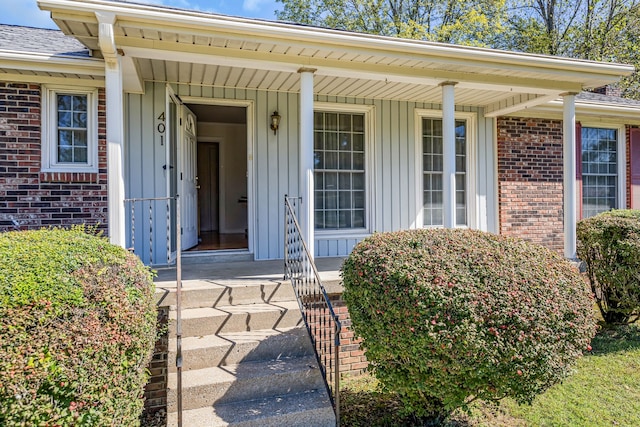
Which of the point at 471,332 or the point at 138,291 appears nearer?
the point at 471,332

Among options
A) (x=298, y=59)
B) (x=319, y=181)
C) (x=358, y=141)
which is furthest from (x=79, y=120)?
(x=358, y=141)

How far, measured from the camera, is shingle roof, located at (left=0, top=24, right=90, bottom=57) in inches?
183

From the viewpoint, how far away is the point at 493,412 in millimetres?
3328

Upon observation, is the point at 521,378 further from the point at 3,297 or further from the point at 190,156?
the point at 190,156

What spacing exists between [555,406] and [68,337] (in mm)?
3562

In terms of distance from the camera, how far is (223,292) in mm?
4051

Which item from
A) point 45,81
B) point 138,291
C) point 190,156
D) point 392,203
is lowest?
point 138,291

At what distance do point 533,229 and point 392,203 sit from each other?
8.88 ft

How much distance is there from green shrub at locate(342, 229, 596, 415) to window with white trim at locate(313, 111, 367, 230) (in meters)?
3.49

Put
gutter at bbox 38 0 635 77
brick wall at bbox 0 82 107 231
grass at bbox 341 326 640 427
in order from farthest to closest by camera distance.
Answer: brick wall at bbox 0 82 107 231
gutter at bbox 38 0 635 77
grass at bbox 341 326 640 427

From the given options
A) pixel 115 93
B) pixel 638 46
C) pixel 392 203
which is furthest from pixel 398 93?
pixel 638 46

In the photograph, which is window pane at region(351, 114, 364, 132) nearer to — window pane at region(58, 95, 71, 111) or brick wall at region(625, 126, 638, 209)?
window pane at region(58, 95, 71, 111)

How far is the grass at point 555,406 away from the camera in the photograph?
3156 mm

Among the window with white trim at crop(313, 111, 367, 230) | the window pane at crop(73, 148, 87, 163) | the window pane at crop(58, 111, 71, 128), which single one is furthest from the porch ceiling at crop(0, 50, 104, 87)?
the window with white trim at crop(313, 111, 367, 230)
